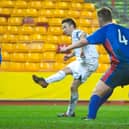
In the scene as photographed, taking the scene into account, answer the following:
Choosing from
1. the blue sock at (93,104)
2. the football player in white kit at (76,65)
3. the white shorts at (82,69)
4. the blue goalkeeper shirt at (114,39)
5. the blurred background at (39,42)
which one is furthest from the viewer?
the blurred background at (39,42)

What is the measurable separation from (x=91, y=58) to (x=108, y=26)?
2636 mm

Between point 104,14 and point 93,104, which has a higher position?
point 104,14

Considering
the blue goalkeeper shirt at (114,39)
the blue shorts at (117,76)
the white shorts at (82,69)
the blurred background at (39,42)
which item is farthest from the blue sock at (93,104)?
the blurred background at (39,42)

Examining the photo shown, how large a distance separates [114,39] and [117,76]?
0.53 m

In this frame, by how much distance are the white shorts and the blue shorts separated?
2.36m

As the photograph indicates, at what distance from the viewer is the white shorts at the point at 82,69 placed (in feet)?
34.9

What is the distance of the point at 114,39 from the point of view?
812 cm

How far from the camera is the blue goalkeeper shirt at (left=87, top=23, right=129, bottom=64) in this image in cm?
810

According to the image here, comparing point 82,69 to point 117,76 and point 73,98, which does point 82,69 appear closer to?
point 73,98

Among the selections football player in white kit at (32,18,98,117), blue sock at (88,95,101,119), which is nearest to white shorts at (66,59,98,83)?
football player in white kit at (32,18,98,117)

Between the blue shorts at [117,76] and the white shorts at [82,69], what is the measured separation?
2.36 metres

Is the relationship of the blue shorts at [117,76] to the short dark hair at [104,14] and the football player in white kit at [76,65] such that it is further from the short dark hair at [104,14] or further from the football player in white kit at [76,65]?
the football player in white kit at [76,65]

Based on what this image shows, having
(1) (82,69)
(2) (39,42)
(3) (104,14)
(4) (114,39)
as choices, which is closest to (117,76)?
(4) (114,39)

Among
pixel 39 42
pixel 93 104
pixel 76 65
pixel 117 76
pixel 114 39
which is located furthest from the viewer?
pixel 39 42
